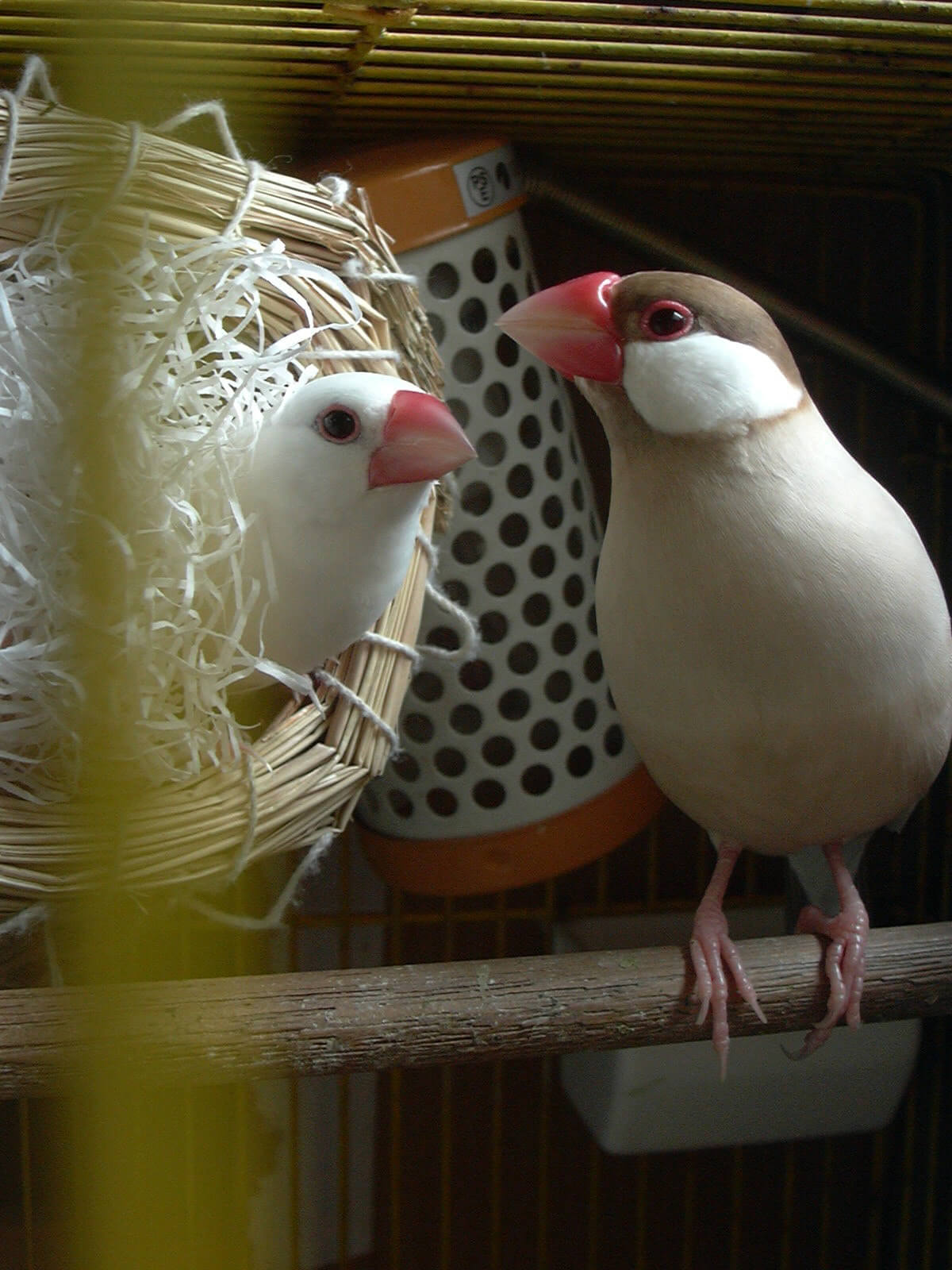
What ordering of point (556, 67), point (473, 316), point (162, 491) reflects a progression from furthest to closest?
point (473, 316) → point (556, 67) → point (162, 491)

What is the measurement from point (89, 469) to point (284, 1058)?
1.18ft

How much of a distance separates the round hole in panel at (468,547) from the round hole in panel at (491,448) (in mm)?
50

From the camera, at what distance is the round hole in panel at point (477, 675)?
0.82 meters

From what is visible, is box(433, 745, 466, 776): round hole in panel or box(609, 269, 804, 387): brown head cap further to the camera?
box(433, 745, 466, 776): round hole in panel

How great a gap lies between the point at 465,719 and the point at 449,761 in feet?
0.11

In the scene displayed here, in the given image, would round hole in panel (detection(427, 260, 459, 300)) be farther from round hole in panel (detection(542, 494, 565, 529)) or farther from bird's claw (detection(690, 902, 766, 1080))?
bird's claw (detection(690, 902, 766, 1080))

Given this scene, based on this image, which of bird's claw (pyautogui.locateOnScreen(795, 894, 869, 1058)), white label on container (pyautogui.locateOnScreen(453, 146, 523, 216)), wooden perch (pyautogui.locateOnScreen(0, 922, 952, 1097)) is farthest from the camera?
white label on container (pyautogui.locateOnScreen(453, 146, 523, 216))

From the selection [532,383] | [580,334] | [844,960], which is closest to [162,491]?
[580,334]

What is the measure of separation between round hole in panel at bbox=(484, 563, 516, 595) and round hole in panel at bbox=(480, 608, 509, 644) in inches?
0.6

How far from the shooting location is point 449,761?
825 mm

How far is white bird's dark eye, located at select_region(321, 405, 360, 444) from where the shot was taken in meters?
0.58

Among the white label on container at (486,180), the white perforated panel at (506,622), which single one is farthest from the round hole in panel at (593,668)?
the white label on container at (486,180)

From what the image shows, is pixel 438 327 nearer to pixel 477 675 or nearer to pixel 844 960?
pixel 477 675

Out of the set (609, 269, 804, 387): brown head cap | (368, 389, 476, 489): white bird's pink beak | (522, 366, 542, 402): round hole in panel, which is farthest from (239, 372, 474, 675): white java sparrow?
(522, 366, 542, 402): round hole in panel
